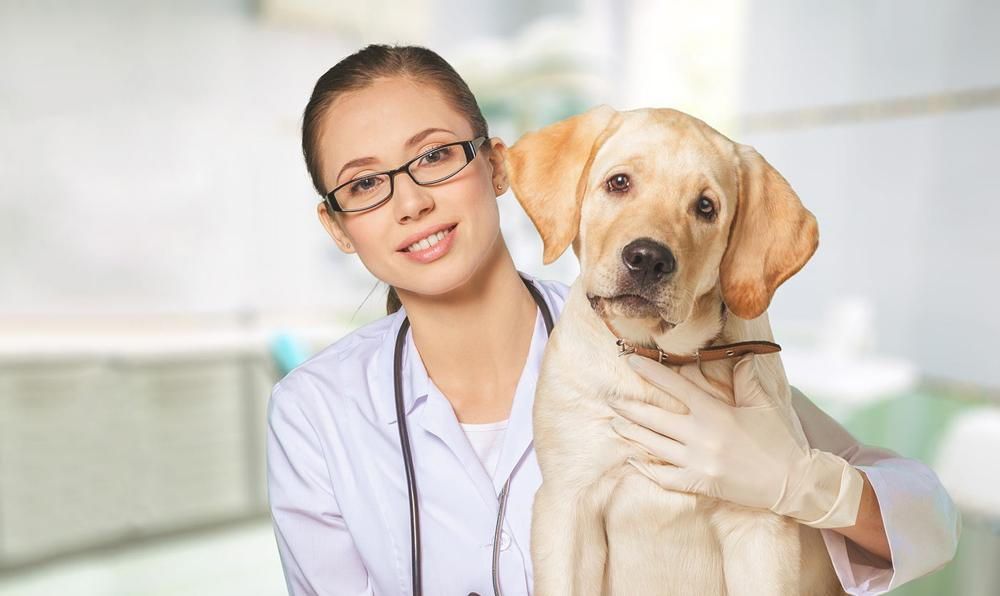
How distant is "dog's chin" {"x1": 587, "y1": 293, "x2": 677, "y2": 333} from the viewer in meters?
0.84

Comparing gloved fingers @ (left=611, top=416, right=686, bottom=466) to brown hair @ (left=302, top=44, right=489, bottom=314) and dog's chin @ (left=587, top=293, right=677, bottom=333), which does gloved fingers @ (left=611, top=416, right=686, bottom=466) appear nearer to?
dog's chin @ (left=587, top=293, right=677, bottom=333)

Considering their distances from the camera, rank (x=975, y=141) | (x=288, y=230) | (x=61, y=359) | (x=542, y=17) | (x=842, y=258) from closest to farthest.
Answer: (x=975, y=141) → (x=842, y=258) → (x=61, y=359) → (x=288, y=230) → (x=542, y=17)

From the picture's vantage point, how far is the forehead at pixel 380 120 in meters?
1.09

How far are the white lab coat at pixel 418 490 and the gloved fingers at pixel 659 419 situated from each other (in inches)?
8.5

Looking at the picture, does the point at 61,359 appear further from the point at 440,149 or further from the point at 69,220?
the point at 440,149

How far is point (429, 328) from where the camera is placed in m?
1.23

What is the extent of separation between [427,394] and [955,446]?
257 centimetres

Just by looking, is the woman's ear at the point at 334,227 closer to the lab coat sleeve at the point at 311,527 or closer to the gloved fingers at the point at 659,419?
the lab coat sleeve at the point at 311,527

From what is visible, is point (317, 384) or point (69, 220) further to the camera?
point (69, 220)

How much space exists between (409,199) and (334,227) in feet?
0.72

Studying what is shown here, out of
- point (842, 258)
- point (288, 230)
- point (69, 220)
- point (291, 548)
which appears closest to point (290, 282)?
point (288, 230)

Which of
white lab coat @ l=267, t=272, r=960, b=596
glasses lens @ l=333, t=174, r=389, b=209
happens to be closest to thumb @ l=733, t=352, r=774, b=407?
white lab coat @ l=267, t=272, r=960, b=596

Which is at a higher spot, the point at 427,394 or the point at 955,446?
the point at 427,394

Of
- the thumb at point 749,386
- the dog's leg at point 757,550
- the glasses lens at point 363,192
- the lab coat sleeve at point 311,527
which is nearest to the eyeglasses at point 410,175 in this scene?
the glasses lens at point 363,192
